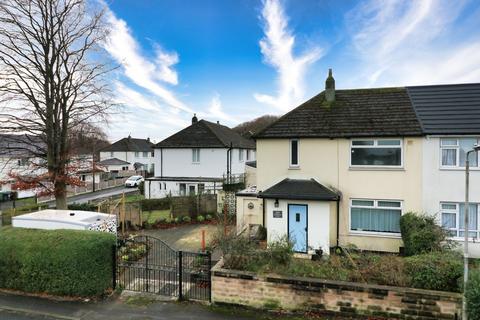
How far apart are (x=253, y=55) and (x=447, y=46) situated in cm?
1077

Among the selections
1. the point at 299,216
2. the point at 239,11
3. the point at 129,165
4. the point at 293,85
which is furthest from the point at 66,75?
the point at 129,165

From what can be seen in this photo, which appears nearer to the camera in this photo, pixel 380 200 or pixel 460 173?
pixel 460 173

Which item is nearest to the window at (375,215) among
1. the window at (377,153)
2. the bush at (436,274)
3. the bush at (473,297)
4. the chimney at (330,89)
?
the window at (377,153)

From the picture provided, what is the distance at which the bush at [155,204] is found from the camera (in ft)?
75.0

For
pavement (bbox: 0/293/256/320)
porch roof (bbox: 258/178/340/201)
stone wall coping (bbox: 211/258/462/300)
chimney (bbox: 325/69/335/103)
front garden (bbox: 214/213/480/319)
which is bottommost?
pavement (bbox: 0/293/256/320)

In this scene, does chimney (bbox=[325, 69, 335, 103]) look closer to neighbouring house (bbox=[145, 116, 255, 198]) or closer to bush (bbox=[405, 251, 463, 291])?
bush (bbox=[405, 251, 463, 291])

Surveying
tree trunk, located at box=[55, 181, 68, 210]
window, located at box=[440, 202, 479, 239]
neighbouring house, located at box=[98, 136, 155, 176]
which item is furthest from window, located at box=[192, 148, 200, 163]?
neighbouring house, located at box=[98, 136, 155, 176]

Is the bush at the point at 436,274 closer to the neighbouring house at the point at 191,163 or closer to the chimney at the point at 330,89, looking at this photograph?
the chimney at the point at 330,89

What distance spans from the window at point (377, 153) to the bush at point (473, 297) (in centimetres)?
718

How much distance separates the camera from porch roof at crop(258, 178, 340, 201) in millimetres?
11860

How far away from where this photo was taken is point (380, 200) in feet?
41.3

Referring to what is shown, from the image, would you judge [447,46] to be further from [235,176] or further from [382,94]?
[235,176]

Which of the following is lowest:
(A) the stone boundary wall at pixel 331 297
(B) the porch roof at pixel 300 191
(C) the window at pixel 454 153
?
(A) the stone boundary wall at pixel 331 297

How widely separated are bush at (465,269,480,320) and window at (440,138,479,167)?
7.44m
